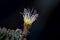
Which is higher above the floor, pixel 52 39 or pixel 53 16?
pixel 53 16

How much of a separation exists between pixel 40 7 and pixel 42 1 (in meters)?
0.08

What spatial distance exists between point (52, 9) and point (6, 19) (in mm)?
549

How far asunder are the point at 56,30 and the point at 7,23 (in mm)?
574

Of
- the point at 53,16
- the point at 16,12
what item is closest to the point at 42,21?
the point at 53,16

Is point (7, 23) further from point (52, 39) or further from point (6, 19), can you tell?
point (52, 39)

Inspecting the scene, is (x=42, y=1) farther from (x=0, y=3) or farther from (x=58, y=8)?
(x=0, y=3)

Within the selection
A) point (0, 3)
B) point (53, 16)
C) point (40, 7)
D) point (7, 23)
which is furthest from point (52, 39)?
point (0, 3)

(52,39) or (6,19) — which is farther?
(52,39)

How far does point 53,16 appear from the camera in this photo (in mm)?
2160

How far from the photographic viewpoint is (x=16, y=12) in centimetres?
210

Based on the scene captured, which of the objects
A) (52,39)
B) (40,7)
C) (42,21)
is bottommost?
(52,39)

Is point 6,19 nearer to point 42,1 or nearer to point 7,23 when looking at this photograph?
point 7,23

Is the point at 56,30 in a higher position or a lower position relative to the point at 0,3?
lower

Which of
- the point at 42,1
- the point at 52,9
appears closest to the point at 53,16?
the point at 52,9
